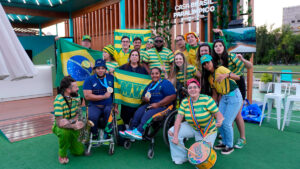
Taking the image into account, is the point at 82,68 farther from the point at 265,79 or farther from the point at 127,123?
the point at 265,79

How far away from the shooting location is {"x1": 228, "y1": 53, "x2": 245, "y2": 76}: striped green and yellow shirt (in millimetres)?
2863

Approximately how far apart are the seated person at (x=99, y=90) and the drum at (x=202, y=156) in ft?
4.20

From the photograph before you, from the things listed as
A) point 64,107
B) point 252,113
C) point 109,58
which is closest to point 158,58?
point 109,58

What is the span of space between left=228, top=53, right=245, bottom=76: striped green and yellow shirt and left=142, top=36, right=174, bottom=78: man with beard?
892 mm

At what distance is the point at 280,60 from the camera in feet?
134

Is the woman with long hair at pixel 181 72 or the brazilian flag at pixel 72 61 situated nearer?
the woman with long hair at pixel 181 72

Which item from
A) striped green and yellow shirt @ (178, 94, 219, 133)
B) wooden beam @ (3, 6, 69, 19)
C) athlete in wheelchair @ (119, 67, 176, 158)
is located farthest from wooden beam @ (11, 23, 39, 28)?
striped green and yellow shirt @ (178, 94, 219, 133)

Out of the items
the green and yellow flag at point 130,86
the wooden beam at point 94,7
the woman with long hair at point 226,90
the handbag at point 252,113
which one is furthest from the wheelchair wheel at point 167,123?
the wooden beam at point 94,7

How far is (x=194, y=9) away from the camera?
5.98m

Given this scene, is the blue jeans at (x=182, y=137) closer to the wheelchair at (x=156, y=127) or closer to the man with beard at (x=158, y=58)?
the wheelchair at (x=156, y=127)

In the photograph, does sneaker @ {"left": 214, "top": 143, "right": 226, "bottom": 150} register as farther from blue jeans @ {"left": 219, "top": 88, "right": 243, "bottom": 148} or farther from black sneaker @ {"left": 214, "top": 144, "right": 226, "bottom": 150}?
blue jeans @ {"left": 219, "top": 88, "right": 243, "bottom": 148}

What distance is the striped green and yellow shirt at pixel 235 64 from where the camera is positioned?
2863 millimetres

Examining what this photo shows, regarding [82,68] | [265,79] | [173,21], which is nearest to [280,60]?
[265,79]

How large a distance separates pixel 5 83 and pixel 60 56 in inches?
136
